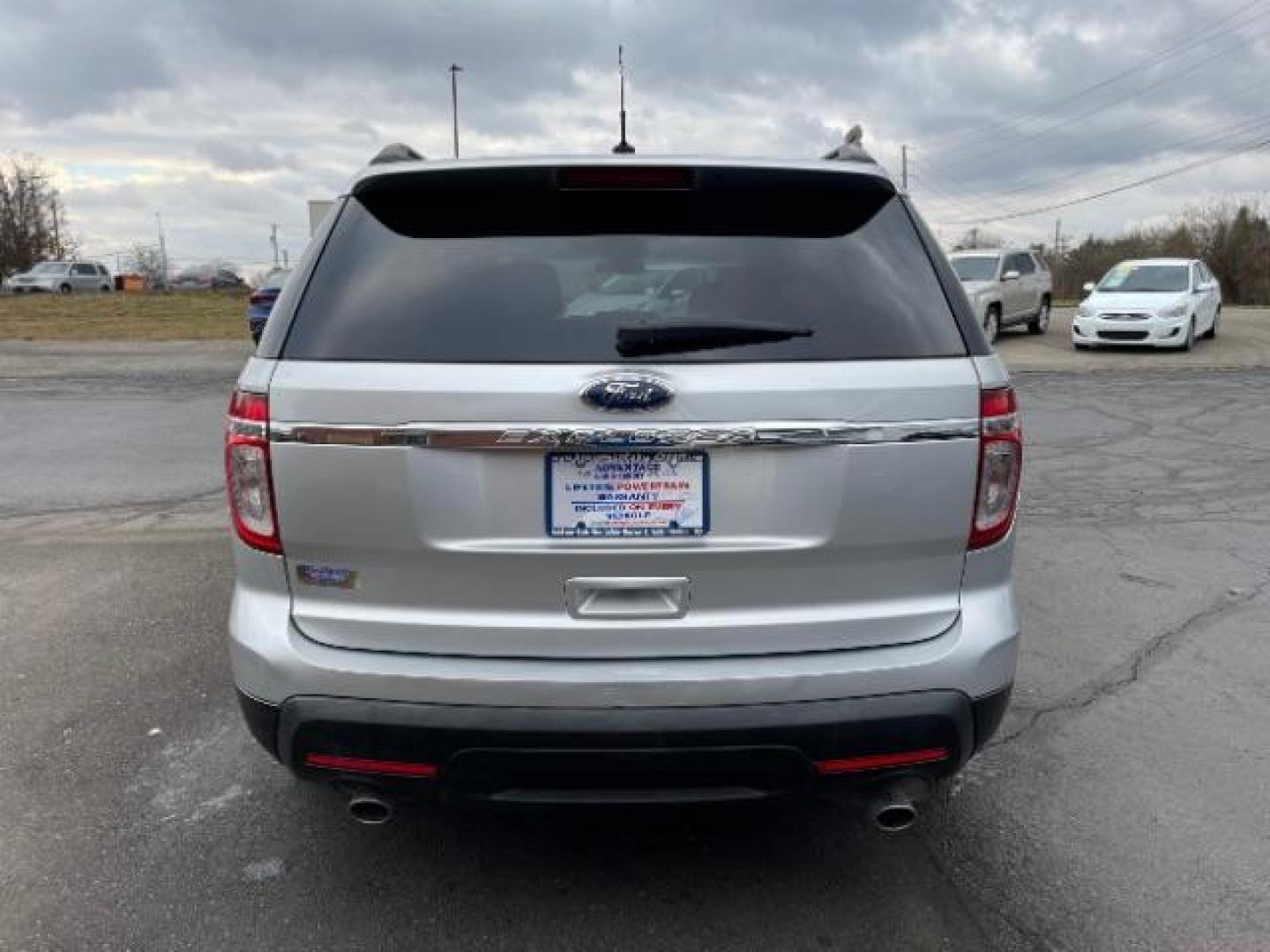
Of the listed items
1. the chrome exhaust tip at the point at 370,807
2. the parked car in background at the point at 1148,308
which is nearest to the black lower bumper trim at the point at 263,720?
the chrome exhaust tip at the point at 370,807

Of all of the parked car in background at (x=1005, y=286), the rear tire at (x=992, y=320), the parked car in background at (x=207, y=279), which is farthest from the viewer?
the parked car in background at (x=207, y=279)

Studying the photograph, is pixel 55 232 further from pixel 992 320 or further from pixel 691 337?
pixel 691 337

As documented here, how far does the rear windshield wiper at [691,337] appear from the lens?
233cm

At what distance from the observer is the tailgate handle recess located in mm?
2330

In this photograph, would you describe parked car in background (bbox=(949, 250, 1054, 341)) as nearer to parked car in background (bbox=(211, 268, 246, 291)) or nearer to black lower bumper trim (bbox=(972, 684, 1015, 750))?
black lower bumper trim (bbox=(972, 684, 1015, 750))

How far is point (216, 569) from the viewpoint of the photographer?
5.66 m

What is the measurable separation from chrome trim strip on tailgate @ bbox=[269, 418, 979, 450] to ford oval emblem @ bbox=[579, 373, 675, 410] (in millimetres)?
45

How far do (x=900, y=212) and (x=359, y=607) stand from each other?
170 centimetres

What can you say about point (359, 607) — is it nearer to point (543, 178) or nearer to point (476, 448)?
point (476, 448)

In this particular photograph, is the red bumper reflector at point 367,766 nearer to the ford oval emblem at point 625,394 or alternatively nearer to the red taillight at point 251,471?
the red taillight at point 251,471

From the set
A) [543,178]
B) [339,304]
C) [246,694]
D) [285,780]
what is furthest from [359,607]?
[285,780]

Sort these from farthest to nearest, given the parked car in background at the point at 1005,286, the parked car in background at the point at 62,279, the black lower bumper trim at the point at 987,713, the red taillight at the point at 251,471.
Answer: the parked car in background at the point at 62,279 → the parked car in background at the point at 1005,286 → the black lower bumper trim at the point at 987,713 → the red taillight at the point at 251,471

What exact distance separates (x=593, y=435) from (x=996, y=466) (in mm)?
A: 975

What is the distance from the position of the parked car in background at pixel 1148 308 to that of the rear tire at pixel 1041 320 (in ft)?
6.98
